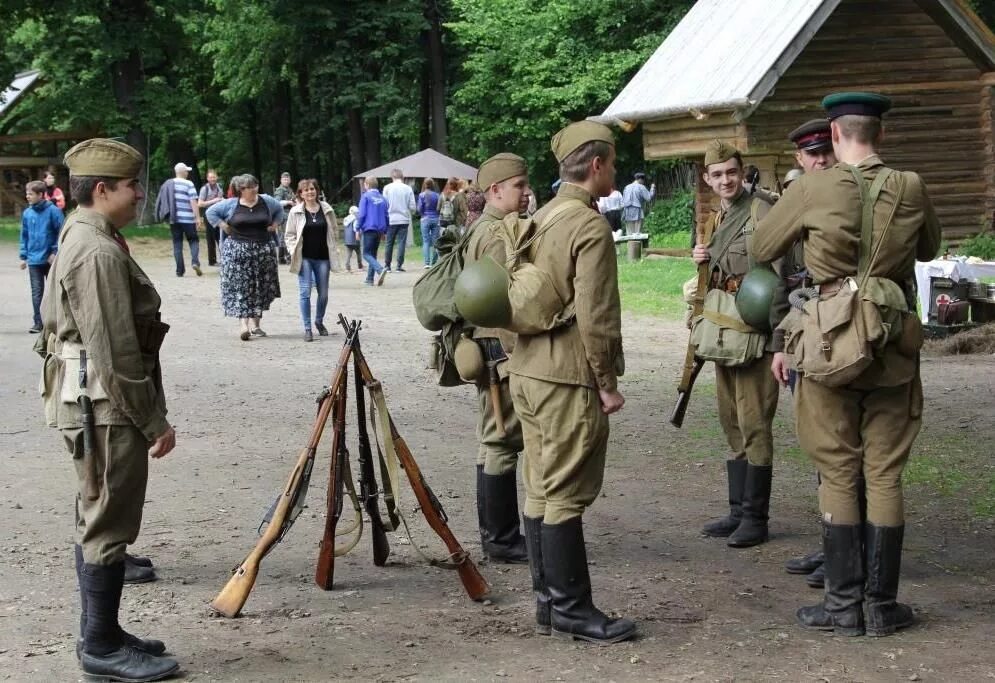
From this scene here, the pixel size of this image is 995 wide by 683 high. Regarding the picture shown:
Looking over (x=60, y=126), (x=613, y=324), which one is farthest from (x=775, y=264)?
(x=60, y=126)

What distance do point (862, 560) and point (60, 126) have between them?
42760 millimetres

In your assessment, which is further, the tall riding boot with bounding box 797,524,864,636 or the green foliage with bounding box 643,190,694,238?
the green foliage with bounding box 643,190,694,238

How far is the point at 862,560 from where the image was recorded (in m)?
5.46

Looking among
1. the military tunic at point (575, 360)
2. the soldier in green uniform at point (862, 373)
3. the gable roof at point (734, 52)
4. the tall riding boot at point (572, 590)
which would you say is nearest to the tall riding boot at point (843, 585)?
the soldier in green uniform at point (862, 373)

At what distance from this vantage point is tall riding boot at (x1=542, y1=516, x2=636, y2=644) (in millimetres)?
5297

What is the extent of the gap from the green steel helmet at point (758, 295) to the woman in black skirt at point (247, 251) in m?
9.17

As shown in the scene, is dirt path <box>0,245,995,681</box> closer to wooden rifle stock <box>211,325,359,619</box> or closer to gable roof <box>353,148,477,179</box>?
wooden rifle stock <box>211,325,359,619</box>

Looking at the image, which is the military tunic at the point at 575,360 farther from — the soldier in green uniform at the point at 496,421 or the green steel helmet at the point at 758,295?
the green steel helmet at the point at 758,295

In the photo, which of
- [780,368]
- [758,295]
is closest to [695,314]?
[758,295]

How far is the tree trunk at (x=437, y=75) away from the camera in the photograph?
4144cm

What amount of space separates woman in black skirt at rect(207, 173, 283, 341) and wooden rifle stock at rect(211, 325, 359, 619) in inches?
360

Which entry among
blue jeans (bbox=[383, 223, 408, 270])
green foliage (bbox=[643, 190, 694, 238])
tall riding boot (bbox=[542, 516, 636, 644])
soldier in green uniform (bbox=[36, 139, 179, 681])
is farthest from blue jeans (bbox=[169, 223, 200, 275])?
tall riding boot (bbox=[542, 516, 636, 644])

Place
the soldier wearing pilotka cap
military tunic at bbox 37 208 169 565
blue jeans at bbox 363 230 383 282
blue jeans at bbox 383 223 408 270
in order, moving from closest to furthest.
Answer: military tunic at bbox 37 208 169 565
the soldier wearing pilotka cap
blue jeans at bbox 363 230 383 282
blue jeans at bbox 383 223 408 270

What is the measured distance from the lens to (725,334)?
6762 mm
